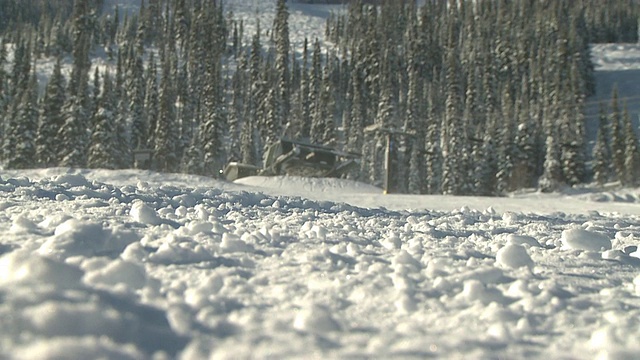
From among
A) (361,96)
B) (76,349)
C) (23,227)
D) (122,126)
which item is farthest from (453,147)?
(76,349)

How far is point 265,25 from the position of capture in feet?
389

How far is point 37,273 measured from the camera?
2053 millimetres

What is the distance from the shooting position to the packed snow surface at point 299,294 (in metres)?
1.69

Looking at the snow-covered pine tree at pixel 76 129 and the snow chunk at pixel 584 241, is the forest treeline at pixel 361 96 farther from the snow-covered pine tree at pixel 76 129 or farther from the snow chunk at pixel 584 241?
the snow chunk at pixel 584 241

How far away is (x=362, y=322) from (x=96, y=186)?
6.01m

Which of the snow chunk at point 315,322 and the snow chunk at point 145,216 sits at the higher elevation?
the snow chunk at point 315,322

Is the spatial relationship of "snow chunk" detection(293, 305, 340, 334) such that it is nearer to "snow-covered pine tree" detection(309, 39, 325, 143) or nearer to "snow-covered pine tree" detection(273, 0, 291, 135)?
"snow-covered pine tree" detection(309, 39, 325, 143)

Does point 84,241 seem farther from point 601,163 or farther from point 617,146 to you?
point 617,146

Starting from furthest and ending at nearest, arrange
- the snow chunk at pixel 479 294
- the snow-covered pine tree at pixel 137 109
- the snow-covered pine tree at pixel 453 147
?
the snow-covered pine tree at pixel 137 109, the snow-covered pine tree at pixel 453 147, the snow chunk at pixel 479 294

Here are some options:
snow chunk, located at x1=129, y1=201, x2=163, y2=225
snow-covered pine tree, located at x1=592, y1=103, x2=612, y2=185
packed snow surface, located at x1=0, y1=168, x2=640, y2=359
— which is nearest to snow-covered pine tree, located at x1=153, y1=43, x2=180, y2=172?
snow chunk, located at x1=129, y1=201, x2=163, y2=225

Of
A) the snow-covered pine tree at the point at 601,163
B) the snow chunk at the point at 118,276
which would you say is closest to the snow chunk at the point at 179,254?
the snow chunk at the point at 118,276

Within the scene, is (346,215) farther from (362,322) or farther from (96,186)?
(362,322)

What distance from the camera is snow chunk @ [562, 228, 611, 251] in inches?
152

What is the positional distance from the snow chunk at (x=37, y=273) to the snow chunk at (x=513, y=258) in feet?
8.52
